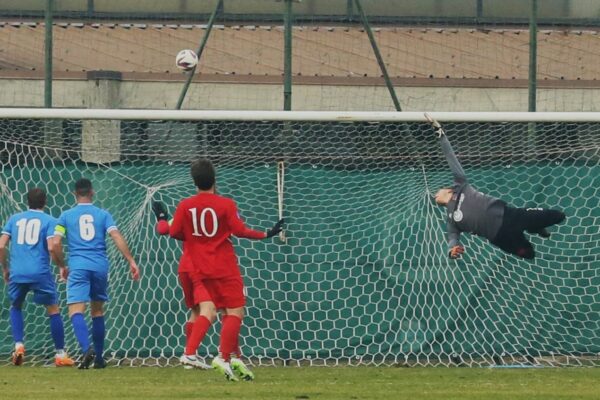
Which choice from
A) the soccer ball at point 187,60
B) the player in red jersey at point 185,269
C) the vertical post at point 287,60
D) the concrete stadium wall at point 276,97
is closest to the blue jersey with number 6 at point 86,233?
the player in red jersey at point 185,269

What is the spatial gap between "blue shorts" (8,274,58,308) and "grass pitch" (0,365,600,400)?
2.18ft

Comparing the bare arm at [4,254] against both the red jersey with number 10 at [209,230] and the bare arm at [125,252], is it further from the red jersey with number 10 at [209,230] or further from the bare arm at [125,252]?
the red jersey with number 10 at [209,230]

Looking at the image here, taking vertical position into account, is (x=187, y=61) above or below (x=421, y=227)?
above

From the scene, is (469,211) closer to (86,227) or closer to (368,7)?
(86,227)

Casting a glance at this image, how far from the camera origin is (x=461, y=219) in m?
11.9

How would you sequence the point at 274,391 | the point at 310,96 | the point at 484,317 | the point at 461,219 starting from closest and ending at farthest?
1. the point at 274,391
2. the point at 461,219
3. the point at 484,317
4. the point at 310,96

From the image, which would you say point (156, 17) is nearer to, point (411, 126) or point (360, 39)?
point (360, 39)

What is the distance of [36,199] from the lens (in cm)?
1319

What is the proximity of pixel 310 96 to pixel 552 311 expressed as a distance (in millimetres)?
3945

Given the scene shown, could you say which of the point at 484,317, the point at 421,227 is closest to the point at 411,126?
the point at 421,227

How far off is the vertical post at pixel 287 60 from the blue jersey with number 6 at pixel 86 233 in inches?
117

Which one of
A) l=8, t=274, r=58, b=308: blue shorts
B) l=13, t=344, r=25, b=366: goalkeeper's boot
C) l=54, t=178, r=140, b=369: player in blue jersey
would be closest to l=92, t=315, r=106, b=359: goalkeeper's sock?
l=54, t=178, r=140, b=369: player in blue jersey

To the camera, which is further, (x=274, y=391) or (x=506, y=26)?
(x=506, y=26)

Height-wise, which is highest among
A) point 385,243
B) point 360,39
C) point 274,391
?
point 360,39
